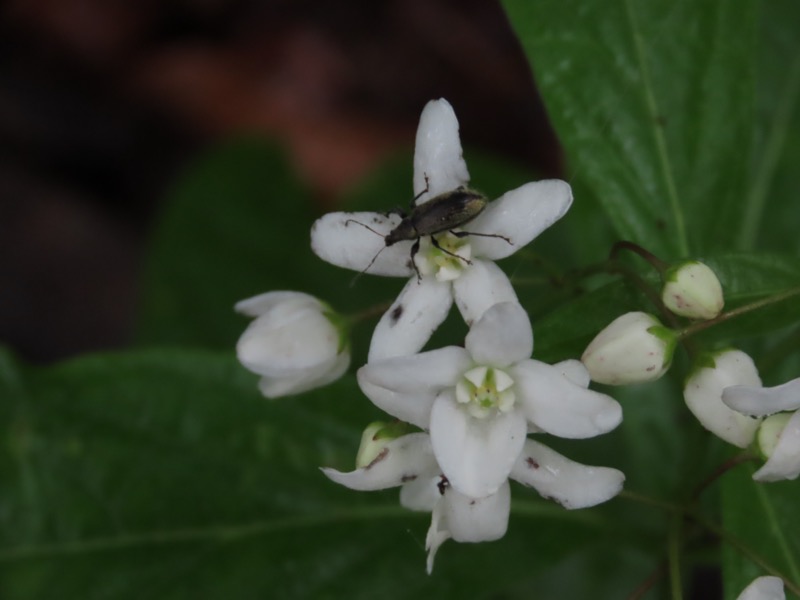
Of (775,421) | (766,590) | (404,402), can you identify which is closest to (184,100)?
(404,402)

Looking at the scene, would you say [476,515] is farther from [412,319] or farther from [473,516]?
[412,319]

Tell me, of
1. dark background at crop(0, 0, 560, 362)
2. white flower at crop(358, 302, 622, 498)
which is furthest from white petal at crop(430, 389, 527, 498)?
dark background at crop(0, 0, 560, 362)

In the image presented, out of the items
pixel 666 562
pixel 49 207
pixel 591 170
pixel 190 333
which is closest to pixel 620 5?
pixel 591 170

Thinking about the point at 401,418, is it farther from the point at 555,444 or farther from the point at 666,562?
the point at 555,444

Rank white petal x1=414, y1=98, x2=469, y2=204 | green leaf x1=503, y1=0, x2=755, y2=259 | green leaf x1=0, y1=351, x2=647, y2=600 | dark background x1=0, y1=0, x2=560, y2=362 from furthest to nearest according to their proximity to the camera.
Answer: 1. dark background x1=0, y1=0, x2=560, y2=362
2. green leaf x1=0, y1=351, x2=647, y2=600
3. green leaf x1=503, y1=0, x2=755, y2=259
4. white petal x1=414, y1=98, x2=469, y2=204

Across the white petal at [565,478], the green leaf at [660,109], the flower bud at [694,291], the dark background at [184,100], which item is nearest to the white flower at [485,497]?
the white petal at [565,478]

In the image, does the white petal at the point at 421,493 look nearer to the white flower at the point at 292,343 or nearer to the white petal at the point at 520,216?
the white flower at the point at 292,343

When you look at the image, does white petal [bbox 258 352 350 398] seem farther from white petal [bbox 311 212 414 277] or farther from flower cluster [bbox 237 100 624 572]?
white petal [bbox 311 212 414 277]
